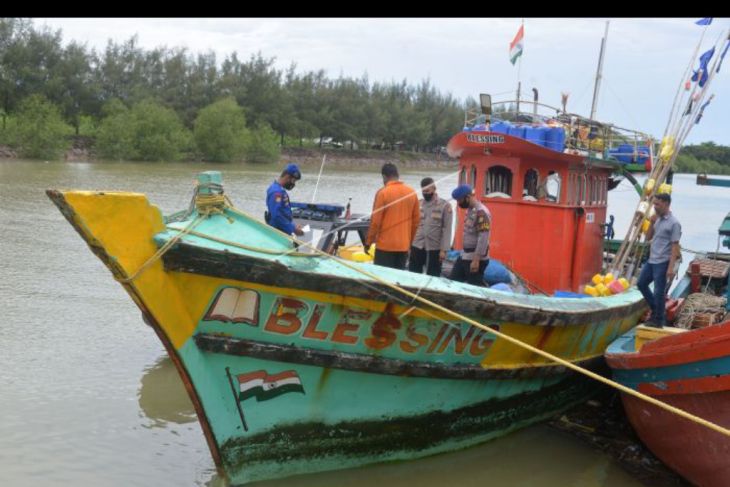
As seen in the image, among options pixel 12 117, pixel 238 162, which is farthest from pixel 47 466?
pixel 238 162

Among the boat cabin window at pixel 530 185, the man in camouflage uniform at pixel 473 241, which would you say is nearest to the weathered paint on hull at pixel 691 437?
the man in camouflage uniform at pixel 473 241

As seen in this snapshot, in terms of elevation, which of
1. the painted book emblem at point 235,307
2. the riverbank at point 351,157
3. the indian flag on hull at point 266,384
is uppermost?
the painted book emblem at point 235,307

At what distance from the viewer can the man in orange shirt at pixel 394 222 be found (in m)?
6.60

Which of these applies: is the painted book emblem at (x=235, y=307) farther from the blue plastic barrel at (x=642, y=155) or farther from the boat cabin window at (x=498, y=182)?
the blue plastic barrel at (x=642, y=155)

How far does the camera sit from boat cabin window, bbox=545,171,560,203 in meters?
8.29

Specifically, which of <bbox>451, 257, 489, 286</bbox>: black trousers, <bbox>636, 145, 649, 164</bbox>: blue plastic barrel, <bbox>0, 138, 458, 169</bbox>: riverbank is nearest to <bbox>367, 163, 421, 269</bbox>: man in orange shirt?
<bbox>451, 257, 489, 286</bbox>: black trousers

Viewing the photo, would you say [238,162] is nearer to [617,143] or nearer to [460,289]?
[617,143]

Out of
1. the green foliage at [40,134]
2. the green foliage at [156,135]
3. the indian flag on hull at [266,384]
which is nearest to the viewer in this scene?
the indian flag on hull at [266,384]

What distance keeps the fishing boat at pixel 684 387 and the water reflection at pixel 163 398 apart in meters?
3.97

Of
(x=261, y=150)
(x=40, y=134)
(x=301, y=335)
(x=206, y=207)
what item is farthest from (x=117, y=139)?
(x=301, y=335)

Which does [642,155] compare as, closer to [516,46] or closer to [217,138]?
[516,46]

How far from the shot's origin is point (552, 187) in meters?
8.35

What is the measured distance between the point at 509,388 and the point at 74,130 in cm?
5156

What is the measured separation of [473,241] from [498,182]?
149 centimetres
